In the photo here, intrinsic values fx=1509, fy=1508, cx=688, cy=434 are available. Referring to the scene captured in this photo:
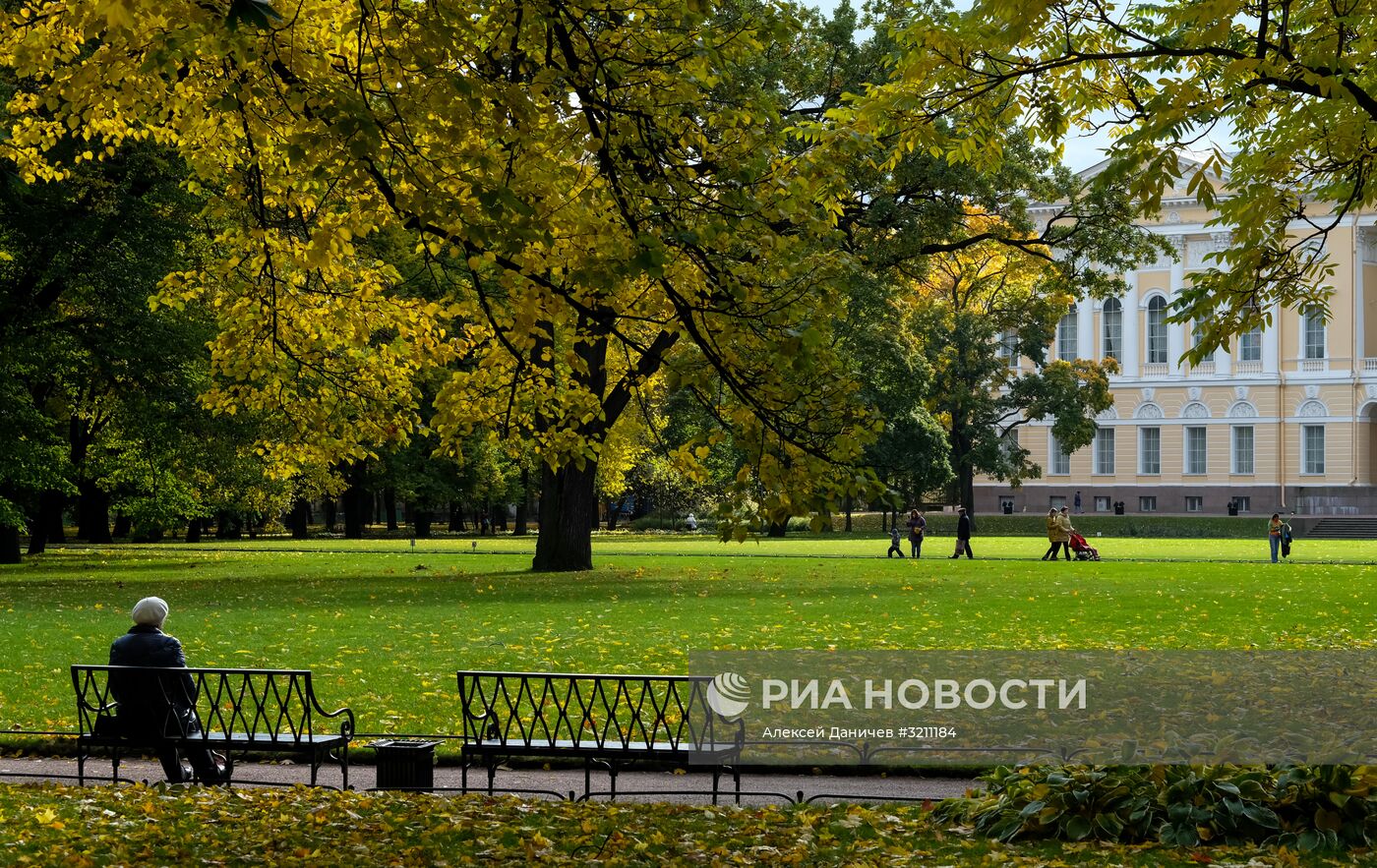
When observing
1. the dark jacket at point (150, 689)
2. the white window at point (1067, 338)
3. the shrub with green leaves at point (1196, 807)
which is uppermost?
Answer: the white window at point (1067, 338)

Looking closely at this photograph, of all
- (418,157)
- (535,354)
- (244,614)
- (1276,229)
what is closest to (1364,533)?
(535,354)

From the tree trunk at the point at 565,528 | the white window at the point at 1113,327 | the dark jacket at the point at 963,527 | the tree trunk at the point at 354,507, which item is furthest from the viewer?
the white window at the point at 1113,327

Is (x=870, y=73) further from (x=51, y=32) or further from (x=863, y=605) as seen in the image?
(x=51, y=32)

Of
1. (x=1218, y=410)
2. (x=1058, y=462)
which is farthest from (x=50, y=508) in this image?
(x=1218, y=410)

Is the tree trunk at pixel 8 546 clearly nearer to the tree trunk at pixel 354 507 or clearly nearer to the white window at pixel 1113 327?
the tree trunk at pixel 354 507

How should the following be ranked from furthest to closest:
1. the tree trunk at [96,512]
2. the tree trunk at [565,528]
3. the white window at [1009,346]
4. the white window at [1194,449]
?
the white window at [1194,449]
the white window at [1009,346]
the tree trunk at [96,512]
the tree trunk at [565,528]

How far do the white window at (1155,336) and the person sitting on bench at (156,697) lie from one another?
75033mm

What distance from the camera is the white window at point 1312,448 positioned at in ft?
244

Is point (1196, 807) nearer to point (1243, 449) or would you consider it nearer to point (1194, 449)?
point (1243, 449)

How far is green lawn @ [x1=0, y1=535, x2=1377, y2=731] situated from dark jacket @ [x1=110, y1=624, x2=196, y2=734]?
256 cm

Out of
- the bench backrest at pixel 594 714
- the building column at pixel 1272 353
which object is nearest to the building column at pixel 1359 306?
the building column at pixel 1272 353

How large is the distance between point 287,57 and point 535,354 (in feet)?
55.0

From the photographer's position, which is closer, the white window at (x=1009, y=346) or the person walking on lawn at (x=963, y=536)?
the person walking on lawn at (x=963, y=536)

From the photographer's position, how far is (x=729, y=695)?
898 cm
